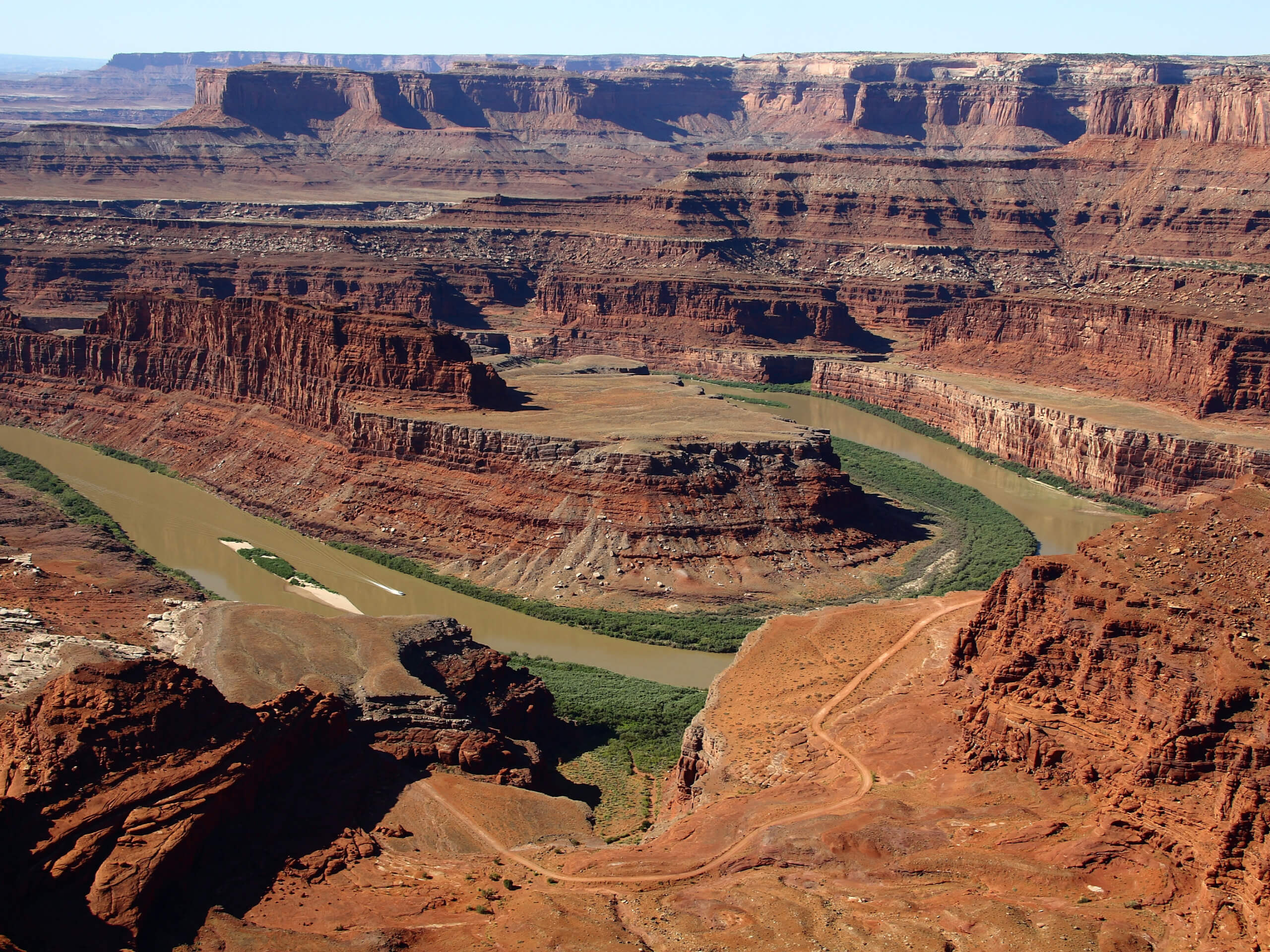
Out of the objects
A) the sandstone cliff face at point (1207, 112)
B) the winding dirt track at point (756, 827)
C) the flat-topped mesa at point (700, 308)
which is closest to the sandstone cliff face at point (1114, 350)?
the flat-topped mesa at point (700, 308)

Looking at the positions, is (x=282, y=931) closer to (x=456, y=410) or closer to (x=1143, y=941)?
(x=1143, y=941)

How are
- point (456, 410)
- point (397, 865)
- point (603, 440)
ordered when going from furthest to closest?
1. point (456, 410)
2. point (603, 440)
3. point (397, 865)

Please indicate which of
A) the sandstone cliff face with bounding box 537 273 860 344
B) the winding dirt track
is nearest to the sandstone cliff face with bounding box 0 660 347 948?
the winding dirt track

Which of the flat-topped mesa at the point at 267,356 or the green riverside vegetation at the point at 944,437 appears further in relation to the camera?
the green riverside vegetation at the point at 944,437

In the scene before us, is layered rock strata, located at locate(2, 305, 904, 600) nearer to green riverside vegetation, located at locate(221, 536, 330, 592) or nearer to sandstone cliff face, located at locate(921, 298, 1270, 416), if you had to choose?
green riverside vegetation, located at locate(221, 536, 330, 592)

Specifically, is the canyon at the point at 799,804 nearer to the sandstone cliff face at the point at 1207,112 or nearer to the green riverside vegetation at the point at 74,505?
the green riverside vegetation at the point at 74,505

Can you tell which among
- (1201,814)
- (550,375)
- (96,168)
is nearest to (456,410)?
(550,375)
